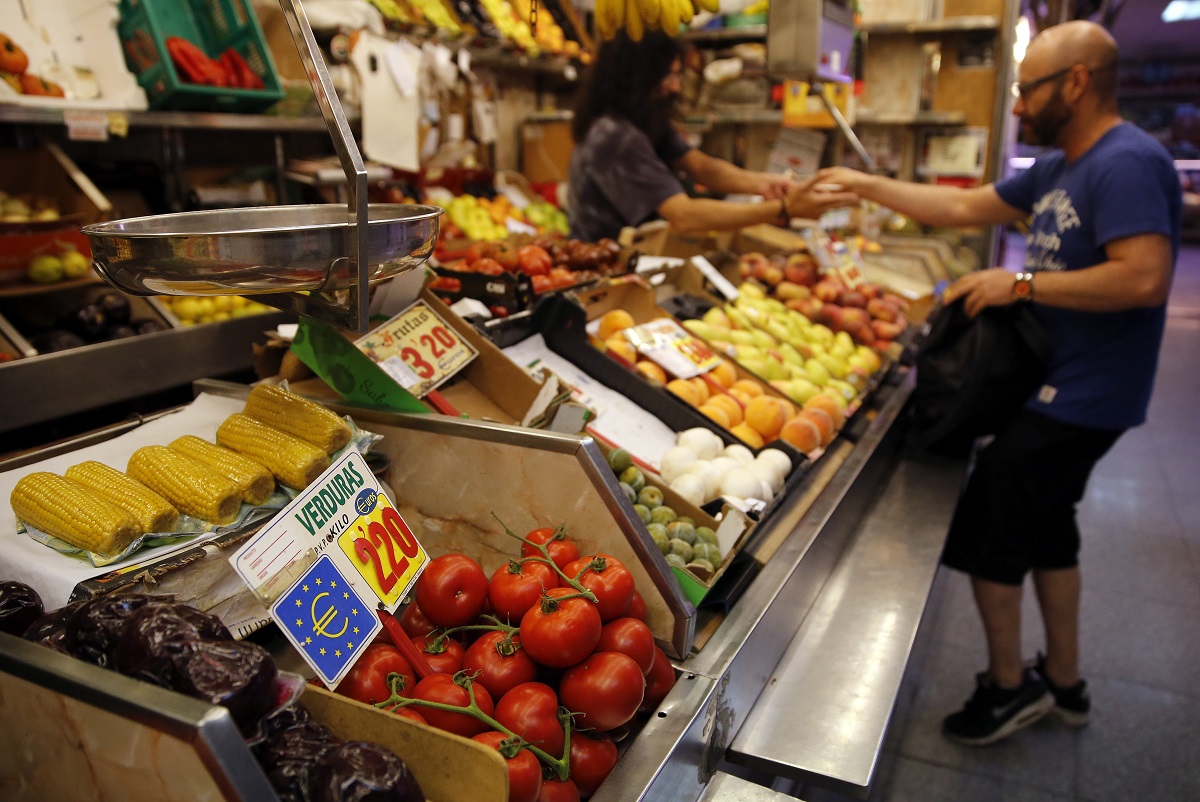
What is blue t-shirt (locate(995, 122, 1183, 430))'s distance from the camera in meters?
2.54

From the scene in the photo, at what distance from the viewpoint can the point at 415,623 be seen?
143 cm

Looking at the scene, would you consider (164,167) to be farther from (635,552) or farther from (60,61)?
(635,552)

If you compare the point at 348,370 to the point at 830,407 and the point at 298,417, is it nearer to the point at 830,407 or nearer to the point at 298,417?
the point at 298,417

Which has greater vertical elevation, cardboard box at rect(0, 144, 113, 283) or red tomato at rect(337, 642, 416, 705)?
cardboard box at rect(0, 144, 113, 283)

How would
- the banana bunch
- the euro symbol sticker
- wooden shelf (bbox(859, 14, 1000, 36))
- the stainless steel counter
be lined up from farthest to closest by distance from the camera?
wooden shelf (bbox(859, 14, 1000, 36)) → the banana bunch → the stainless steel counter → the euro symbol sticker

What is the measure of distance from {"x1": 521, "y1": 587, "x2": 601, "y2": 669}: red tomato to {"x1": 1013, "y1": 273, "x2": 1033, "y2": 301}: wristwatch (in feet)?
7.35

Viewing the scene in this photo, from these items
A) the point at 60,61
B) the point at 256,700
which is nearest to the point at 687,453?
the point at 256,700

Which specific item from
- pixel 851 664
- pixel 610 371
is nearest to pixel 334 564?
pixel 851 664

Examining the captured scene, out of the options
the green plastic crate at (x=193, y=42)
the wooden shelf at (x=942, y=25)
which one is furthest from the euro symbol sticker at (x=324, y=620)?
the wooden shelf at (x=942, y=25)

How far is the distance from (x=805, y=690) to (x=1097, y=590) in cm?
309

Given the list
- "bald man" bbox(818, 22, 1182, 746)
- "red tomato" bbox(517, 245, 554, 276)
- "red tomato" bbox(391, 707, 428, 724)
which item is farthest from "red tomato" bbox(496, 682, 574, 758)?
"bald man" bbox(818, 22, 1182, 746)

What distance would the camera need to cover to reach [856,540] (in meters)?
2.70

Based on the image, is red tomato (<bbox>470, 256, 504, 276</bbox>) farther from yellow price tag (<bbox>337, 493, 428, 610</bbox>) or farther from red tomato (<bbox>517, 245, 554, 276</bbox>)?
yellow price tag (<bbox>337, 493, 428, 610</bbox>)

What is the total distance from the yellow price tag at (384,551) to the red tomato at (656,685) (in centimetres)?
44
